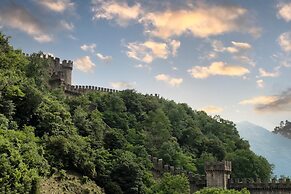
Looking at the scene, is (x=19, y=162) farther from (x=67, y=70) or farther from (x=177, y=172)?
(x=67, y=70)

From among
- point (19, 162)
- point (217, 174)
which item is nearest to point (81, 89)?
point (217, 174)

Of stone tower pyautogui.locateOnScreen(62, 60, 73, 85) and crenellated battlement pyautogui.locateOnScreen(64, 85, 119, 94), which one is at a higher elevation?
stone tower pyautogui.locateOnScreen(62, 60, 73, 85)

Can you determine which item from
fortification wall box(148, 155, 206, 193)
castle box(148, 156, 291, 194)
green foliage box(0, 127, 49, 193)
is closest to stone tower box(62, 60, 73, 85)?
fortification wall box(148, 155, 206, 193)

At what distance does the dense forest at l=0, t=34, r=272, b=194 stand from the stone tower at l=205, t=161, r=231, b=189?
17.5 ft

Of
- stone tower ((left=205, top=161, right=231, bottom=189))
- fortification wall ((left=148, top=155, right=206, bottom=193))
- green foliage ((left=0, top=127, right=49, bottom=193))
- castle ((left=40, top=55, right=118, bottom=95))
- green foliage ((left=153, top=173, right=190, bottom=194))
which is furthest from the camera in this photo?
castle ((left=40, top=55, right=118, bottom=95))

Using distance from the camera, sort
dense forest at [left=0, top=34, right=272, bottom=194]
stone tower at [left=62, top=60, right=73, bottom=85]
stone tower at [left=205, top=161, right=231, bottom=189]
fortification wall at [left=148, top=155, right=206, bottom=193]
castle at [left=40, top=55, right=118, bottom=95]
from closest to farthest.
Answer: dense forest at [left=0, top=34, right=272, bottom=194], stone tower at [left=205, top=161, right=231, bottom=189], fortification wall at [left=148, top=155, right=206, bottom=193], castle at [left=40, top=55, right=118, bottom=95], stone tower at [left=62, top=60, right=73, bottom=85]

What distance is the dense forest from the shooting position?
4078 cm

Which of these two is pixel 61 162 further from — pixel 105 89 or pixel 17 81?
pixel 105 89

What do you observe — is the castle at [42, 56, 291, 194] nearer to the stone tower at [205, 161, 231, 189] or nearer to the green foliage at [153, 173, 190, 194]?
the stone tower at [205, 161, 231, 189]

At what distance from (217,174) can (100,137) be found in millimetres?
12214

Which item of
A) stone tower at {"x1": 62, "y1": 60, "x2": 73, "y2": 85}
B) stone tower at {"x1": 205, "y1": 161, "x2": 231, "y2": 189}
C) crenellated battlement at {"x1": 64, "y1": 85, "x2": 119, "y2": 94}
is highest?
stone tower at {"x1": 62, "y1": 60, "x2": 73, "y2": 85}

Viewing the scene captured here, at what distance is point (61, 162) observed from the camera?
44219 millimetres

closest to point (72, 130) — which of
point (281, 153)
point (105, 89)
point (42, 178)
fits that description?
point (42, 178)

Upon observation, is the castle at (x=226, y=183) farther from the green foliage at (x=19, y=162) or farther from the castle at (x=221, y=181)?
the green foliage at (x=19, y=162)
